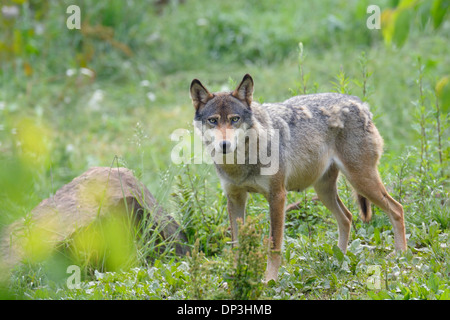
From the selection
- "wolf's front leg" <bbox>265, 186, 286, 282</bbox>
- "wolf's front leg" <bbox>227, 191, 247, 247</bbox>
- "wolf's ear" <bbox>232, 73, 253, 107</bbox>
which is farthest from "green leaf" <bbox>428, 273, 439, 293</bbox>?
"wolf's ear" <bbox>232, 73, 253, 107</bbox>

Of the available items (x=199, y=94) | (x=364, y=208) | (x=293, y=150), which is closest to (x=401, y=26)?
(x=199, y=94)

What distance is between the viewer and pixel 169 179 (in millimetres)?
5457

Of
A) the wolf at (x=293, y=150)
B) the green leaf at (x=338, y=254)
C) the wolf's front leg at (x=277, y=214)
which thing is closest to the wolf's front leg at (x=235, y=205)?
the wolf at (x=293, y=150)

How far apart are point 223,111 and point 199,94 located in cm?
34

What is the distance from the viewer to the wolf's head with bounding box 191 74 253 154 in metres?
4.57

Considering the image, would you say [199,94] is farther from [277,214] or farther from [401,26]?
[401,26]

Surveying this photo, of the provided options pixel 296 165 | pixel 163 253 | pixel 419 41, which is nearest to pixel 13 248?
pixel 163 253

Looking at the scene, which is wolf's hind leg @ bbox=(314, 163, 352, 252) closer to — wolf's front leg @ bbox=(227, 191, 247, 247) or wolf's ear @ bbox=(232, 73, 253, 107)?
wolf's front leg @ bbox=(227, 191, 247, 247)

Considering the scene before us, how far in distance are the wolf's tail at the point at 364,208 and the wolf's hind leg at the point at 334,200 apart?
0.17 meters

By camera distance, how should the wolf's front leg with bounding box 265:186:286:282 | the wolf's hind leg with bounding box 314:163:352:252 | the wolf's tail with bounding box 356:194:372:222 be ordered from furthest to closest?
1. the wolf's tail with bounding box 356:194:372:222
2. the wolf's hind leg with bounding box 314:163:352:252
3. the wolf's front leg with bounding box 265:186:286:282

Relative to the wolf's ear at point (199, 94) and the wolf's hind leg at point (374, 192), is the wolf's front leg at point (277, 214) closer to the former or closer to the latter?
the wolf's hind leg at point (374, 192)

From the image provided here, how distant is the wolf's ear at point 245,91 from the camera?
475 centimetres

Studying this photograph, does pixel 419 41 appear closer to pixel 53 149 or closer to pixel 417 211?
pixel 417 211

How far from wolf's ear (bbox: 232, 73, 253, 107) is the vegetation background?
62 cm
